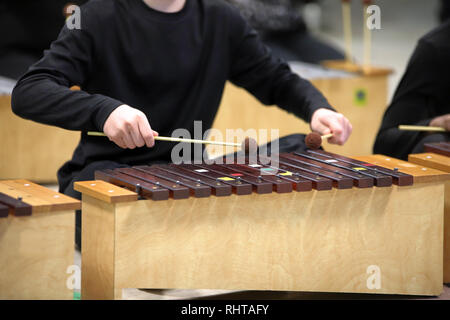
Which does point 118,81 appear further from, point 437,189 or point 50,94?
Answer: point 437,189

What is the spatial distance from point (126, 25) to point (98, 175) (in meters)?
0.57

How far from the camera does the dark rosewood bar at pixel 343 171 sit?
2355 millimetres

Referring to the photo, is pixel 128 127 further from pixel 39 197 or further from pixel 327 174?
pixel 327 174

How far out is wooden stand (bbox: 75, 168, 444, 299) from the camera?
220 centimetres

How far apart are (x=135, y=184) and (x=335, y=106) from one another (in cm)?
243

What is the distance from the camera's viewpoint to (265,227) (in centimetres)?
233

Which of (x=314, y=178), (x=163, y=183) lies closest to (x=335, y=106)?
(x=314, y=178)

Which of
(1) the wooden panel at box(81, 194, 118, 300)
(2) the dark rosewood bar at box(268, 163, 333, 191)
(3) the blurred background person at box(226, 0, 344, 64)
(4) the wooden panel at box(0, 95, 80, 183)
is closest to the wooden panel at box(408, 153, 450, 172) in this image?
(2) the dark rosewood bar at box(268, 163, 333, 191)

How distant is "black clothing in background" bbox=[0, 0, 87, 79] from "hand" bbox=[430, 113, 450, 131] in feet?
8.86

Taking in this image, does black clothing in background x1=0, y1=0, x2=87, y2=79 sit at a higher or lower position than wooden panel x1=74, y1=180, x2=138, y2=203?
higher

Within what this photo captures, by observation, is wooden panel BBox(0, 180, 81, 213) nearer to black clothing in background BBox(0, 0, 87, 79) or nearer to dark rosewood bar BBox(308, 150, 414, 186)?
dark rosewood bar BBox(308, 150, 414, 186)

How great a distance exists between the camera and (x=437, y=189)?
2520 mm

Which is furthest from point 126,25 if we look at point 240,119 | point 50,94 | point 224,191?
point 240,119

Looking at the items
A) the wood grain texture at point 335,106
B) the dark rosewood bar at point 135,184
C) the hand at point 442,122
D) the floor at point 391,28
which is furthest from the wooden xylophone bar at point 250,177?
the floor at point 391,28
